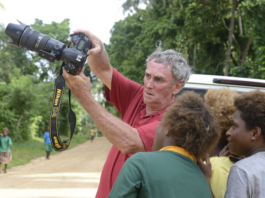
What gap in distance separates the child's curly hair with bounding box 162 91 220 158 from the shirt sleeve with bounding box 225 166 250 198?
19 cm

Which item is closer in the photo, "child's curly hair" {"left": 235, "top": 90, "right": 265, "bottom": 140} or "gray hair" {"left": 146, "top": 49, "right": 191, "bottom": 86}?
"child's curly hair" {"left": 235, "top": 90, "right": 265, "bottom": 140}

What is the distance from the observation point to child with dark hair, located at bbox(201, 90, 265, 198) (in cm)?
162

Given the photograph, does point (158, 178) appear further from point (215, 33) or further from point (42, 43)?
point (215, 33)

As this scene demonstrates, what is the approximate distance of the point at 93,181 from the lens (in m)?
9.83

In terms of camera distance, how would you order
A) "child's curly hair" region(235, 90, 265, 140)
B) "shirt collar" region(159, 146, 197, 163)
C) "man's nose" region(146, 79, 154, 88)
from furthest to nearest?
1. "man's nose" region(146, 79, 154, 88)
2. "child's curly hair" region(235, 90, 265, 140)
3. "shirt collar" region(159, 146, 197, 163)

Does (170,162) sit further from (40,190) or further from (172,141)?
(40,190)

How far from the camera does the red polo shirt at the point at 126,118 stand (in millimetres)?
2103

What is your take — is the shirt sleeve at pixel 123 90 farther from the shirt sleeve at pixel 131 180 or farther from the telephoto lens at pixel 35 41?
the shirt sleeve at pixel 131 180

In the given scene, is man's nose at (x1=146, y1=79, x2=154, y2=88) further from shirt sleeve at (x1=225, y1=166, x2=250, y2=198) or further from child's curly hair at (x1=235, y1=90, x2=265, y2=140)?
shirt sleeve at (x1=225, y1=166, x2=250, y2=198)

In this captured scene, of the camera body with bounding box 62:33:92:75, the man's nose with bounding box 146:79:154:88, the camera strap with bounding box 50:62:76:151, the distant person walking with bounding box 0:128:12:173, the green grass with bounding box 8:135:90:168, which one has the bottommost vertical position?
the green grass with bounding box 8:135:90:168

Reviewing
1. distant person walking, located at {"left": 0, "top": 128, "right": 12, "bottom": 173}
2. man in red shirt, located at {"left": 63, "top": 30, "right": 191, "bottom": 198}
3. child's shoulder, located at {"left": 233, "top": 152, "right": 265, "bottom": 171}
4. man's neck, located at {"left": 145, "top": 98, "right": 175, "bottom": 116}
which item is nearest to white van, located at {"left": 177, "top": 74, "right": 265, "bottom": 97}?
man in red shirt, located at {"left": 63, "top": 30, "right": 191, "bottom": 198}

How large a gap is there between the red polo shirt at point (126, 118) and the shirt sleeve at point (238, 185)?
0.58 metres

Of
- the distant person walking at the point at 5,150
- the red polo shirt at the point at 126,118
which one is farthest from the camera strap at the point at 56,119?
the distant person walking at the point at 5,150

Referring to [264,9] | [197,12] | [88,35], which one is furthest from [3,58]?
[88,35]
